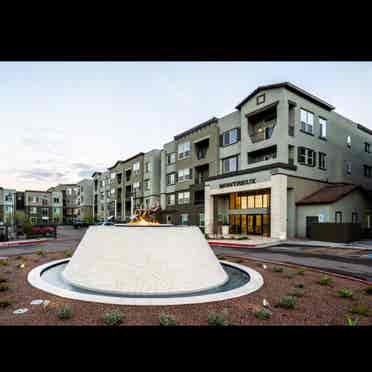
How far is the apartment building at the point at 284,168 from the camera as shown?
24.8 meters

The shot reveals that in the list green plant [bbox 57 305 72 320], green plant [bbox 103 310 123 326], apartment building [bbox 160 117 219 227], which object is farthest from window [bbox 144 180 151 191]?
green plant [bbox 103 310 123 326]

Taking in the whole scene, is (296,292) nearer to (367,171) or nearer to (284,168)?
(284,168)

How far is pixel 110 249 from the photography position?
7555 millimetres

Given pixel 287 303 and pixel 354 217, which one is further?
pixel 354 217

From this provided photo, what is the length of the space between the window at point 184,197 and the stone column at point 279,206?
1628 centimetres

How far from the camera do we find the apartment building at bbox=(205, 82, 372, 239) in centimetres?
2483

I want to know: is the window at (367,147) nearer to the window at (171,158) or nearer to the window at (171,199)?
the window at (171,158)

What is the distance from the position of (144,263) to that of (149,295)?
0.91 metres

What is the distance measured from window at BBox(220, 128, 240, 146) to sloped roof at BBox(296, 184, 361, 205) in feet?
37.2

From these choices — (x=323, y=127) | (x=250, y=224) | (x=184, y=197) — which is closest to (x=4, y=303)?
(x=250, y=224)

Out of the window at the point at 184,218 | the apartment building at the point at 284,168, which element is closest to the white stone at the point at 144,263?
the apartment building at the point at 284,168

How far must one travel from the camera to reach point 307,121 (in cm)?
2764
